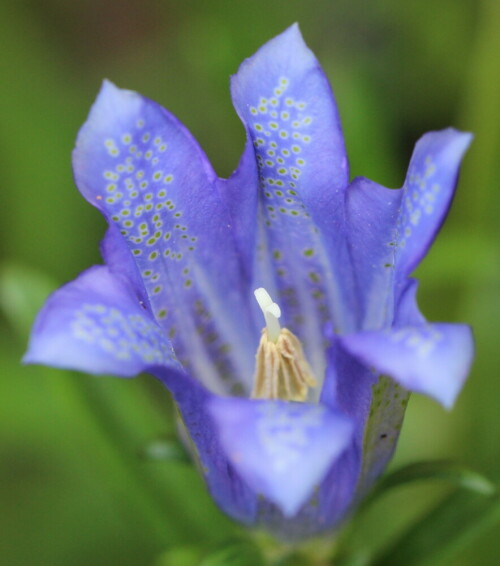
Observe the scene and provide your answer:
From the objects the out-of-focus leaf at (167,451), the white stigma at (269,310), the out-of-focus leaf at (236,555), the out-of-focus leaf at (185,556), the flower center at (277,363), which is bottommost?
the out-of-focus leaf at (185,556)

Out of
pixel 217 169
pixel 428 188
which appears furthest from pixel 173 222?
pixel 217 169

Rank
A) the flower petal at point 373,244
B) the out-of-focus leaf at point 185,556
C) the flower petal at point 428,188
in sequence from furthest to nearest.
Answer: the out-of-focus leaf at point 185,556 < the flower petal at point 373,244 < the flower petal at point 428,188

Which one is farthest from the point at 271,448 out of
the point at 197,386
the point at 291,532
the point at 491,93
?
the point at 491,93

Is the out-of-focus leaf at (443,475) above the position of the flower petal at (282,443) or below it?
below

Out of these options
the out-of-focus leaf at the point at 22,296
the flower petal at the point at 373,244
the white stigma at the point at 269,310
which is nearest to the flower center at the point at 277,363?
the white stigma at the point at 269,310

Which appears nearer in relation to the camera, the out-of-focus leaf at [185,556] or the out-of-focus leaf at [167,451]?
the out-of-focus leaf at [167,451]

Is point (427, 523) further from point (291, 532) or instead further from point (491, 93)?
point (491, 93)

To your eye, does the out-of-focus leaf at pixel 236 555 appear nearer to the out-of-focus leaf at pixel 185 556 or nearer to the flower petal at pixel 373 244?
the out-of-focus leaf at pixel 185 556

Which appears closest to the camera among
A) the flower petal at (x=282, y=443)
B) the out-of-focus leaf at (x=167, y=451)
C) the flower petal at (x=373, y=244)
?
the flower petal at (x=282, y=443)
